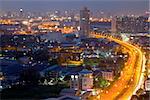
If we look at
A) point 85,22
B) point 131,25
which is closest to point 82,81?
point 85,22

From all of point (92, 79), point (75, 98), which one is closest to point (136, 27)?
point (92, 79)

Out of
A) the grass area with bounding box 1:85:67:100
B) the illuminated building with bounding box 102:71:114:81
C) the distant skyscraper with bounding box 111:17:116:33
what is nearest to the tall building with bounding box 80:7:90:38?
the distant skyscraper with bounding box 111:17:116:33

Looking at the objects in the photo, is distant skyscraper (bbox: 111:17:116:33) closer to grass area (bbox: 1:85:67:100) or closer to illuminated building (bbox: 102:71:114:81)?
illuminated building (bbox: 102:71:114:81)

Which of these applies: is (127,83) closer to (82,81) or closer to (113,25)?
(82,81)

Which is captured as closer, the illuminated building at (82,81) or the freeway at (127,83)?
the freeway at (127,83)

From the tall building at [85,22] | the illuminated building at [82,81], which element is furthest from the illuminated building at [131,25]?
the illuminated building at [82,81]

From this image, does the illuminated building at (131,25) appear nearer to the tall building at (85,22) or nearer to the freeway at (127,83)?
the tall building at (85,22)
